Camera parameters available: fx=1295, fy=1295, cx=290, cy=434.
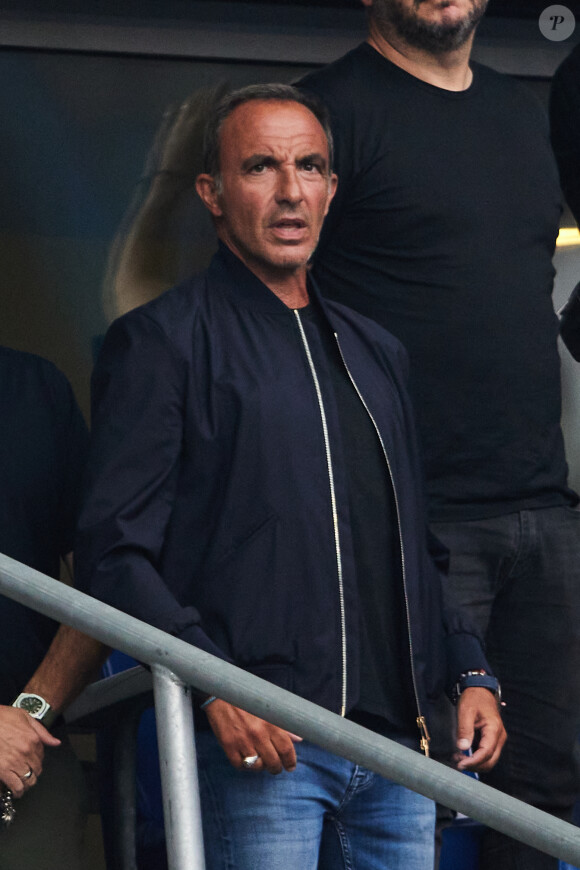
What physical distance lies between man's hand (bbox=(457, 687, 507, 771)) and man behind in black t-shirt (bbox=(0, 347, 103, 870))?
481 millimetres

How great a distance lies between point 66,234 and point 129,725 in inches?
45.2

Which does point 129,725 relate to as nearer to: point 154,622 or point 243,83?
point 154,622

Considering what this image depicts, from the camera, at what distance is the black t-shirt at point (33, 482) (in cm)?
183

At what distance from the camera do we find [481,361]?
6.95 ft

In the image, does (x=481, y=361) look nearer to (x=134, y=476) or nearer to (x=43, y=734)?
(x=134, y=476)

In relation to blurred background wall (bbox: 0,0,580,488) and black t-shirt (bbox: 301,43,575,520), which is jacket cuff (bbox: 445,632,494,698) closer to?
black t-shirt (bbox: 301,43,575,520)

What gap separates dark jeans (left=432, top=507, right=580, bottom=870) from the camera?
6.79ft

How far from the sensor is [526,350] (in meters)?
2.14

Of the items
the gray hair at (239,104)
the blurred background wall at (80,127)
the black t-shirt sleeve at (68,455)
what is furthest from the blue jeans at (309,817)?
the blurred background wall at (80,127)

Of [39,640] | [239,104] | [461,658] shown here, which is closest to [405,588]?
[461,658]

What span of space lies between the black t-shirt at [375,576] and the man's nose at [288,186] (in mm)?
245

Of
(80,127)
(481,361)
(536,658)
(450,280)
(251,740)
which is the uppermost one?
(80,127)

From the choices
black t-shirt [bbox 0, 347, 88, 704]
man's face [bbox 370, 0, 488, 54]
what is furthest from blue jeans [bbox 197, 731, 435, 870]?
man's face [bbox 370, 0, 488, 54]

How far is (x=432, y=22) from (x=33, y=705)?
4.28 ft
